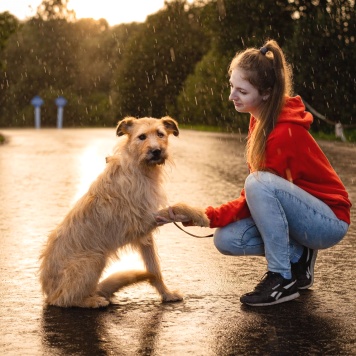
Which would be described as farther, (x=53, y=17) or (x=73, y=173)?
(x=53, y=17)

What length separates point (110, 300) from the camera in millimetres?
5660

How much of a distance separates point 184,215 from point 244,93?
3.20 ft

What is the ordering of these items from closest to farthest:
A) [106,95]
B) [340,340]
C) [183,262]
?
[340,340]
[183,262]
[106,95]

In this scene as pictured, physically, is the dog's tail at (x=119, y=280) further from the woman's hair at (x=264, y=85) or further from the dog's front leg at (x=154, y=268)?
the woman's hair at (x=264, y=85)

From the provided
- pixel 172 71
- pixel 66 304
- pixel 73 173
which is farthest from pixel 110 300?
pixel 172 71

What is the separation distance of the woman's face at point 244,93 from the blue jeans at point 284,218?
503 mm

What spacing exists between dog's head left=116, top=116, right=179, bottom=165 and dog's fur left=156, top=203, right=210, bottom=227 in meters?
0.39

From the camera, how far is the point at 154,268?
228 inches

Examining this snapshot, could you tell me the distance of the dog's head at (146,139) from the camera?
18.6 feet

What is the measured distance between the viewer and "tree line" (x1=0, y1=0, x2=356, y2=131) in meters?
28.8

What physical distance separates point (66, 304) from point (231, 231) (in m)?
1.29

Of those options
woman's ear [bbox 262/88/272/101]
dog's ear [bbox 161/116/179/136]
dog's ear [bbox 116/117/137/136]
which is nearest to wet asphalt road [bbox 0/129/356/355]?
dog's ear [bbox 161/116/179/136]

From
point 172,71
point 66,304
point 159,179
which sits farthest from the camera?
point 172,71

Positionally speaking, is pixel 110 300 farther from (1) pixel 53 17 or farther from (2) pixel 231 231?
(1) pixel 53 17
